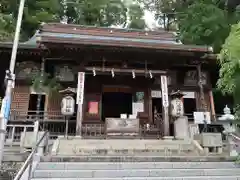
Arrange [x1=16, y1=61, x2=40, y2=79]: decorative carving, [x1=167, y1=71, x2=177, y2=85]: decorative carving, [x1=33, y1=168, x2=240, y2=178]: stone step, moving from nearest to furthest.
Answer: [x1=33, y1=168, x2=240, y2=178]: stone step → [x1=16, y1=61, x2=40, y2=79]: decorative carving → [x1=167, y1=71, x2=177, y2=85]: decorative carving

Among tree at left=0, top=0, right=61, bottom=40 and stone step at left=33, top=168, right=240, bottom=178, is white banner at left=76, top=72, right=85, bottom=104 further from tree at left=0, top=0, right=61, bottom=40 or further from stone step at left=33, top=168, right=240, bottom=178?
tree at left=0, top=0, right=61, bottom=40

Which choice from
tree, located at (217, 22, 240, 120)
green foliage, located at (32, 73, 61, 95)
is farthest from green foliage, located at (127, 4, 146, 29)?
tree, located at (217, 22, 240, 120)

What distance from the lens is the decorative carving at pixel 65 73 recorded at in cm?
1341

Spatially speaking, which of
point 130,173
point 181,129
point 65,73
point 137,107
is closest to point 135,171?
point 130,173

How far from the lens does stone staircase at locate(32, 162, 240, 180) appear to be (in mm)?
6508

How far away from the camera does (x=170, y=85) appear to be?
46.0ft

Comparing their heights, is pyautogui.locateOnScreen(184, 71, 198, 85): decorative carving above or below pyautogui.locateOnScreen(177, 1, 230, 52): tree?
below

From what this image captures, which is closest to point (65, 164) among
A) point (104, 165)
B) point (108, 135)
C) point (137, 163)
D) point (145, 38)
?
point (104, 165)

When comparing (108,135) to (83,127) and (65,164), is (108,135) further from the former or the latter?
(65,164)

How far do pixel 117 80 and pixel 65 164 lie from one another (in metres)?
7.27

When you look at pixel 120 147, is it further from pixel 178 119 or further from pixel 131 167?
pixel 178 119

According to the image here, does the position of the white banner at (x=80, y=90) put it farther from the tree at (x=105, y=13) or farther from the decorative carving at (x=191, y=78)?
the tree at (x=105, y=13)

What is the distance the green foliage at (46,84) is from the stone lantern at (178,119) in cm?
557

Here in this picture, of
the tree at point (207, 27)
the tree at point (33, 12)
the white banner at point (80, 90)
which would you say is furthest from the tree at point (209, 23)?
the tree at point (33, 12)
